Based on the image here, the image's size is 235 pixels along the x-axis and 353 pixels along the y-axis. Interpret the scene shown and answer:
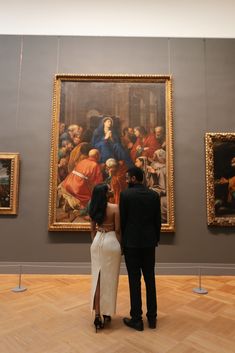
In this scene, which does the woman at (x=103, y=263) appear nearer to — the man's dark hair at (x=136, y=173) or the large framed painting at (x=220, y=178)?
the man's dark hair at (x=136, y=173)

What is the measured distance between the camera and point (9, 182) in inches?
249

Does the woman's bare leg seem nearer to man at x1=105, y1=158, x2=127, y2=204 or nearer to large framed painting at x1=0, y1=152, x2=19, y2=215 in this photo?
man at x1=105, y1=158, x2=127, y2=204

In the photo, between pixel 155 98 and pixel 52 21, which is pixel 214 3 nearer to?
pixel 155 98

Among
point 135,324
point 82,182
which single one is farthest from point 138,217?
point 82,182

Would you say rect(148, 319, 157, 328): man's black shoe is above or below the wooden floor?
above

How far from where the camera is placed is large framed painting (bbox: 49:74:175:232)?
20.5 feet

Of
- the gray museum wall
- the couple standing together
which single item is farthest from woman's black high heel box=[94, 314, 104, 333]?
the gray museum wall

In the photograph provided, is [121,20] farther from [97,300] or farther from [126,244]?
[97,300]

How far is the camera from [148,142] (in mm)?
6410

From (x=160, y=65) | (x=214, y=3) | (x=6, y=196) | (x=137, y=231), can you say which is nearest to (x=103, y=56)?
(x=160, y=65)

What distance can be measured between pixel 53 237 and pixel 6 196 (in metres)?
1.49

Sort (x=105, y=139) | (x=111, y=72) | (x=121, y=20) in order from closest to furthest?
(x=105, y=139), (x=111, y=72), (x=121, y=20)

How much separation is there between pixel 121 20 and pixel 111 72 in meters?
1.41

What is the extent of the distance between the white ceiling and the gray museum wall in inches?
9.2
